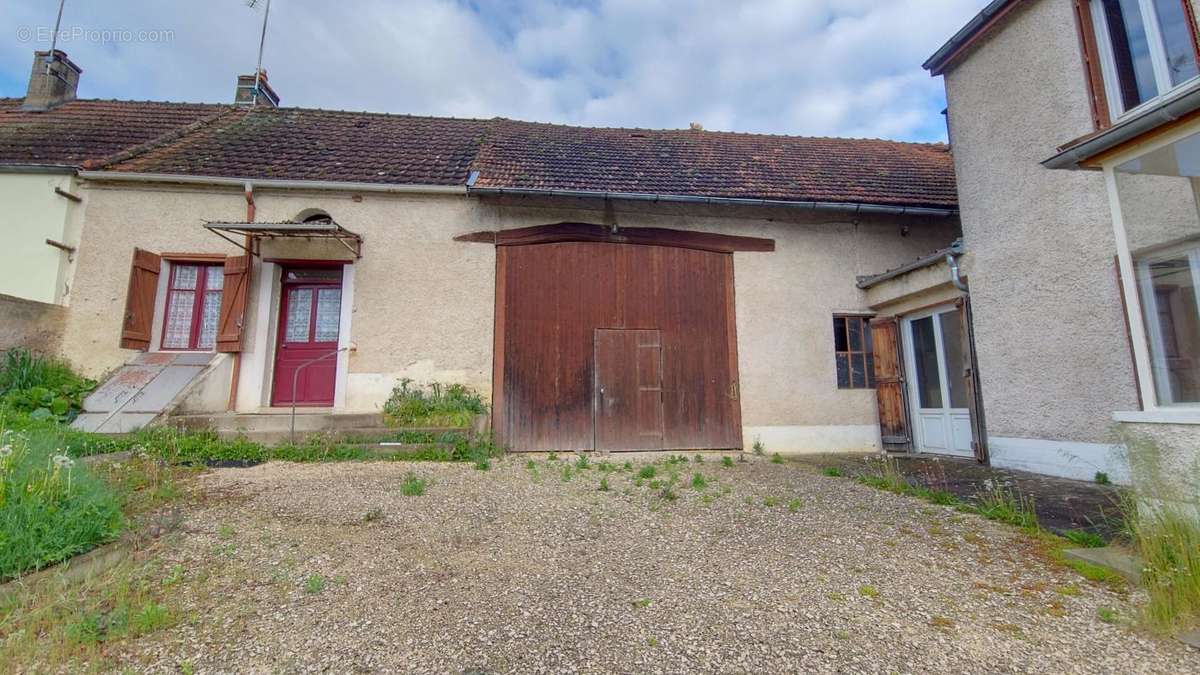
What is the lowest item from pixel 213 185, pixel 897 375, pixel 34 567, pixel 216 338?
pixel 34 567

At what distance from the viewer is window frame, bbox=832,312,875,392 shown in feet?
24.2

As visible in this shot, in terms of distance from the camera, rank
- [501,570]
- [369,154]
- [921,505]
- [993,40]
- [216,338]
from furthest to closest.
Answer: [369,154] → [216,338] → [993,40] → [921,505] → [501,570]

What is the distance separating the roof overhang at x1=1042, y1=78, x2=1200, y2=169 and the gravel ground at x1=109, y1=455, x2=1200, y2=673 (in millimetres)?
2533

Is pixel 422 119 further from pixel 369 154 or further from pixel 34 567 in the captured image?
pixel 34 567

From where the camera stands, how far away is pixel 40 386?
19.8 feet

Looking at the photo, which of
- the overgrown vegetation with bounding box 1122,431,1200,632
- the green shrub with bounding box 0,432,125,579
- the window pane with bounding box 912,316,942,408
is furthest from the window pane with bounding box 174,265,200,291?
the window pane with bounding box 912,316,942,408

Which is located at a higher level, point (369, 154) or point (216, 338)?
point (369, 154)

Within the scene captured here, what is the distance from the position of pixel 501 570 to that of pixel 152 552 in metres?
2.09

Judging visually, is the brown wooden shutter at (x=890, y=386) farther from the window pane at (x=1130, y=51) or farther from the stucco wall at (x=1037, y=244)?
the window pane at (x=1130, y=51)

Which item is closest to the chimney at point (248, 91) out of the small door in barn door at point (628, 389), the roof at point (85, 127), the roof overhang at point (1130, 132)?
the roof at point (85, 127)

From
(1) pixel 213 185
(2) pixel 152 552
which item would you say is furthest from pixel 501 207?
(2) pixel 152 552

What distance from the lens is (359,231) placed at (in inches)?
276

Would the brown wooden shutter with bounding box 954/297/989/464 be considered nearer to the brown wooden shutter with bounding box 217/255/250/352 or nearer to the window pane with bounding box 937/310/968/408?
the window pane with bounding box 937/310/968/408

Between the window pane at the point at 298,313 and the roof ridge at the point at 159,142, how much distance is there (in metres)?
2.96
